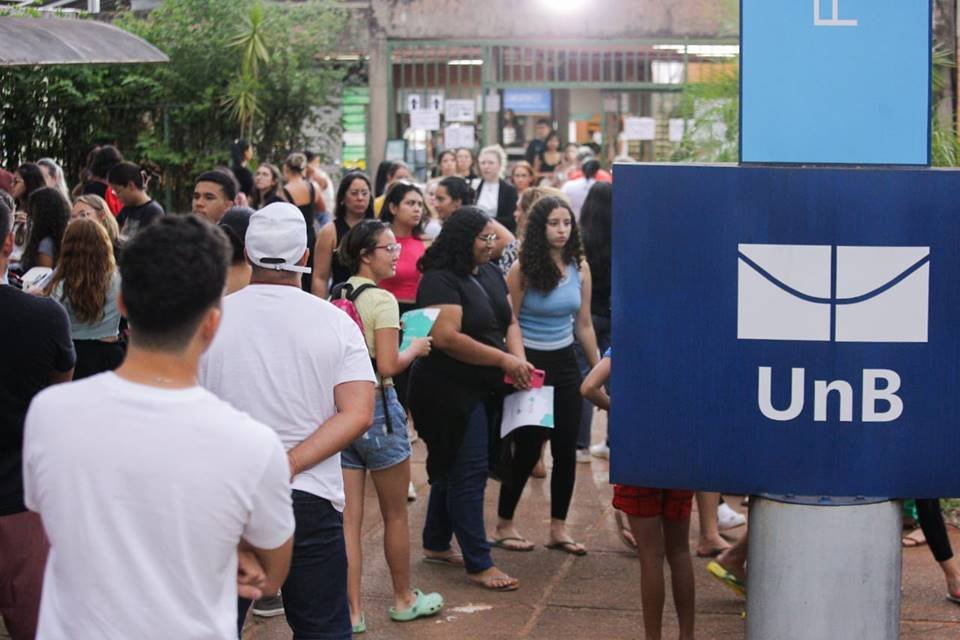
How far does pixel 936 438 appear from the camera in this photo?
12.4ft

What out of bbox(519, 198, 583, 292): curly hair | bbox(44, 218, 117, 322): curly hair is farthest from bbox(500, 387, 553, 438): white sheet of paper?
bbox(44, 218, 117, 322): curly hair

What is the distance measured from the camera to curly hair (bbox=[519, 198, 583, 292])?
7352 millimetres

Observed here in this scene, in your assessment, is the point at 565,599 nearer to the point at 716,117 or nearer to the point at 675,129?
the point at 716,117

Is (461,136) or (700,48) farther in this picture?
(700,48)

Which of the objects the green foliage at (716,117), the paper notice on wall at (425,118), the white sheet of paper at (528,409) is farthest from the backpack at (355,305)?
the paper notice on wall at (425,118)

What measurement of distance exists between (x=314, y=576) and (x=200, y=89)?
15.5 m

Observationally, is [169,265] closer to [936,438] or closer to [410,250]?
[936,438]

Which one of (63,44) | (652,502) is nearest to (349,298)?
(652,502)

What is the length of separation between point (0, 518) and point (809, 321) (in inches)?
97.9

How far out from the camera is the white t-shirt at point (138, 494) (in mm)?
2691

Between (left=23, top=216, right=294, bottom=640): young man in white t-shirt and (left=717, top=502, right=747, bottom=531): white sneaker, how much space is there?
17.2 ft

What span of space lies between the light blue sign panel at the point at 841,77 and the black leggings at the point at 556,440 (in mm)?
3639

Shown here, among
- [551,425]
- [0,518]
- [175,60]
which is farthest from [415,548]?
[175,60]

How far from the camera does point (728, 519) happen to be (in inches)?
306
